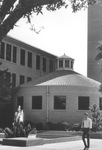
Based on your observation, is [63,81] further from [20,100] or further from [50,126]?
[50,126]

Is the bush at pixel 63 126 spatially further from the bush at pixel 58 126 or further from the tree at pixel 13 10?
the tree at pixel 13 10

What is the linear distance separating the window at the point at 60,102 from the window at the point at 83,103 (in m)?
1.75

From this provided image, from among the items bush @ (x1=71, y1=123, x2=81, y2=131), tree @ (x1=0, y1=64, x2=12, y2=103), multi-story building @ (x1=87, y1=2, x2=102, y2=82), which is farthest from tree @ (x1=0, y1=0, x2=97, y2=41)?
multi-story building @ (x1=87, y1=2, x2=102, y2=82)

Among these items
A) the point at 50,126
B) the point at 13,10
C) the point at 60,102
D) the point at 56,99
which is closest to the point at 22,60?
the point at 56,99

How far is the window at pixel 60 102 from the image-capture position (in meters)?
45.3

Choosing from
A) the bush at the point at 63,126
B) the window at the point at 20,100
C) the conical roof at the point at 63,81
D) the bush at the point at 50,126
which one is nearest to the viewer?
the bush at the point at 63,126

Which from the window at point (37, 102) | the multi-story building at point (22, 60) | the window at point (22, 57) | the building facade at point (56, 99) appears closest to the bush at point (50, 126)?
the building facade at point (56, 99)

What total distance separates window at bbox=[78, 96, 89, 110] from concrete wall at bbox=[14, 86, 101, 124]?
0.39 metres

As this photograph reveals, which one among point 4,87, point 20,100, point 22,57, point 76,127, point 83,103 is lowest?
point 76,127

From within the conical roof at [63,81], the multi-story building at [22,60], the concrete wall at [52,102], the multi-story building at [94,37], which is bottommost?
the concrete wall at [52,102]

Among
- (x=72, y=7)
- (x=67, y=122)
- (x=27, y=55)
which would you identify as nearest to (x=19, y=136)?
(x=72, y=7)

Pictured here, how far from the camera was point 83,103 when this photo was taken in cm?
4578

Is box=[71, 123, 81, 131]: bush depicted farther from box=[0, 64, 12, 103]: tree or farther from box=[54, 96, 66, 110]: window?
box=[0, 64, 12, 103]: tree

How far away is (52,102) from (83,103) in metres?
3.62
